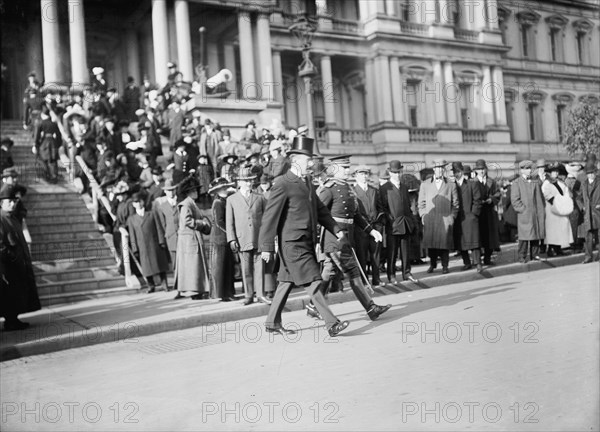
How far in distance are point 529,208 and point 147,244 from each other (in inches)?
310

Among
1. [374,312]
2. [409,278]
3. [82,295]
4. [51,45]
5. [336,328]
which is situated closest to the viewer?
[336,328]

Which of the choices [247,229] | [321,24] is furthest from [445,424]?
[321,24]

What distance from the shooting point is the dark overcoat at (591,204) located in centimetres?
1377

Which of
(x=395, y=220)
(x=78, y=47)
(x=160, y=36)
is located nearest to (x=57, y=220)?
(x=395, y=220)

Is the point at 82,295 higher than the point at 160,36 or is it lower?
lower

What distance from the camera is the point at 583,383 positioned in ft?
16.8

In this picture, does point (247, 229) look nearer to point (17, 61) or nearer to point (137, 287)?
point (137, 287)

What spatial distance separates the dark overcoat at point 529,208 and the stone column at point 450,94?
28.1 metres

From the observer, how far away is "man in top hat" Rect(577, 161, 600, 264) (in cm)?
1383

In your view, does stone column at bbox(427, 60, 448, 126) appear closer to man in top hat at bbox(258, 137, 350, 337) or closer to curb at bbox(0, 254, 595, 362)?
curb at bbox(0, 254, 595, 362)

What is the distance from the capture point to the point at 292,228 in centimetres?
806

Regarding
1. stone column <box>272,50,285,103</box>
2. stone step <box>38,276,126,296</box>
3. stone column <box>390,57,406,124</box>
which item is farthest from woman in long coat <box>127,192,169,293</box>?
stone column <box>390,57,406,124</box>

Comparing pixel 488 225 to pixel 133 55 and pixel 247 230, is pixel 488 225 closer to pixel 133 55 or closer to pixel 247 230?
pixel 247 230

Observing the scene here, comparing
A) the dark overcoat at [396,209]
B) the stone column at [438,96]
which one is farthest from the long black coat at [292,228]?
the stone column at [438,96]
